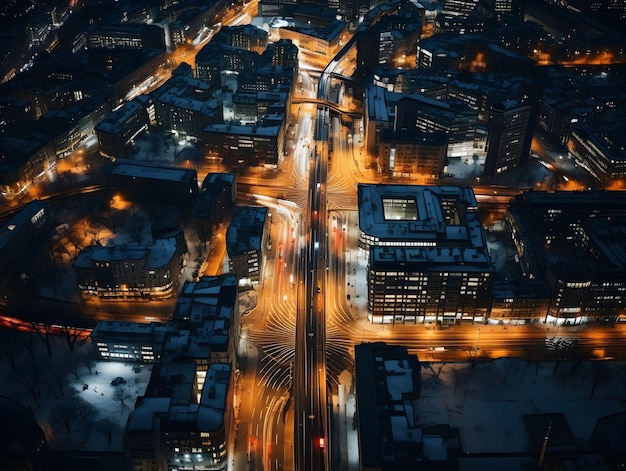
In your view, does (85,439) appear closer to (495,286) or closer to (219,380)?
(219,380)

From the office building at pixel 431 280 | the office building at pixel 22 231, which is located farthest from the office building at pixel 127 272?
the office building at pixel 431 280

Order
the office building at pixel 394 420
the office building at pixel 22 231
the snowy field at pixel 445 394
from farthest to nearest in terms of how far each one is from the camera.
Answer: the office building at pixel 22 231 → the snowy field at pixel 445 394 → the office building at pixel 394 420

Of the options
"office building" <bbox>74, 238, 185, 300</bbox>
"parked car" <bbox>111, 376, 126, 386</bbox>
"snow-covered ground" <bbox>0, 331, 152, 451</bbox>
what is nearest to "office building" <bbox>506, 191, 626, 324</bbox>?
"office building" <bbox>74, 238, 185, 300</bbox>

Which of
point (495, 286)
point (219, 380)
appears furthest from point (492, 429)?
point (219, 380)

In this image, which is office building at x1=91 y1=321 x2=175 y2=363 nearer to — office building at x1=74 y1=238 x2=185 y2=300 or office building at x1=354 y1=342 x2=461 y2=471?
office building at x1=74 y1=238 x2=185 y2=300

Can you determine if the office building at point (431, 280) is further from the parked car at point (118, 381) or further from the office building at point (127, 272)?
the parked car at point (118, 381)

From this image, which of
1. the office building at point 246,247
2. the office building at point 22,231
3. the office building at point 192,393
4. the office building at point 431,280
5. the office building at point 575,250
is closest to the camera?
the office building at point 192,393

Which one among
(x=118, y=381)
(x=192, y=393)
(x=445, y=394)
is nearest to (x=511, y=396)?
(x=445, y=394)

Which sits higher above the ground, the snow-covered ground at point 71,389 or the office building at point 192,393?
the office building at point 192,393

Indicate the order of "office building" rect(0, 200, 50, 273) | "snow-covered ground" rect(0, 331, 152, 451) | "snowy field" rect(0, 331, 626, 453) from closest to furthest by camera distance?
1. "snow-covered ground" rect(0, 331, 152, 451)
2. "snowy field" rect(0, 331, 626, 453)
3. "office building" rect(0, 200, 50, 273)

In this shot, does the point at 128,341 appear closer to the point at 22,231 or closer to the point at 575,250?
the point at 22,231

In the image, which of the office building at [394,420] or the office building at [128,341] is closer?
the office building at [394,420]
